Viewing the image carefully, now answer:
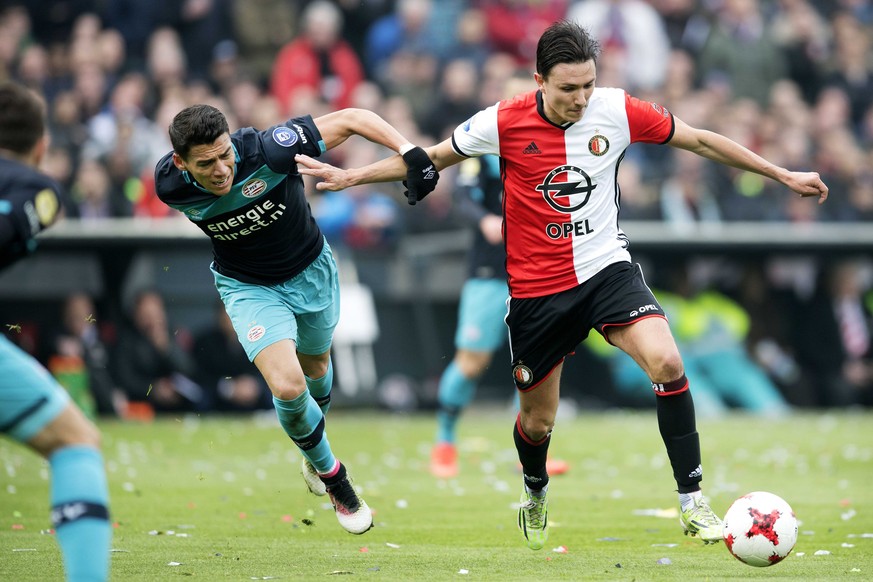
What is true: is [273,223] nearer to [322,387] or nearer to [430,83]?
[322,387]

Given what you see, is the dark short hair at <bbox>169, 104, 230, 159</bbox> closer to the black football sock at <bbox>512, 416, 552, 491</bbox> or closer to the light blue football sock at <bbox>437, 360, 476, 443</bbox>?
the black football sock at <bbox>512, 416, 552, 491</bbox>

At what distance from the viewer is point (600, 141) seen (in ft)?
22.7

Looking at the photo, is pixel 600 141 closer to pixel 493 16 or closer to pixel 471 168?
pixel 471 168

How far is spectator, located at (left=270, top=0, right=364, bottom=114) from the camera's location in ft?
56.1

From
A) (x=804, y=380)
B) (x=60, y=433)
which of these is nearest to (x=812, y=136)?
(x=804, y=380)

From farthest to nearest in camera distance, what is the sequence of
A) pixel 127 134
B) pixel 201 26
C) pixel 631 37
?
pixel 631 37 < pixel 201 26 < pixel 127 134

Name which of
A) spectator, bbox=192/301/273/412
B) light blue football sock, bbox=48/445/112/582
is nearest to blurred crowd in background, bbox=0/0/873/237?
spectator, bbox=192/301/273/412

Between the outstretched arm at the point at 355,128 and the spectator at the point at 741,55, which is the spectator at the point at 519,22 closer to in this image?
the spectator at the point at 741,55

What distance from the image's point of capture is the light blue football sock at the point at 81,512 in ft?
15.4

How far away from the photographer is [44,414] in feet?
16.0

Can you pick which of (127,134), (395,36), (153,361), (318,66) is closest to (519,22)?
(395,36)

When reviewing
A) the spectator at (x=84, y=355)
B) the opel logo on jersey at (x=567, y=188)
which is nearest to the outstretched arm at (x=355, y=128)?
the opel logo on jersey at (x=567, y=188)

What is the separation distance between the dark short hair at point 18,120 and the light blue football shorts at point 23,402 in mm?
833

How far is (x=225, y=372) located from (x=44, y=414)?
1032 cm
